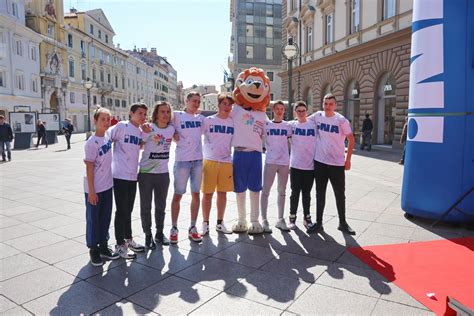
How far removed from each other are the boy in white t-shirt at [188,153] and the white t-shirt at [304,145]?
1.38 meters

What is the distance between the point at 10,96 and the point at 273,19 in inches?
1371

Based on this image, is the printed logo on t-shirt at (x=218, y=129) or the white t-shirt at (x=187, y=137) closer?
the white t-shirt at (x=187, y=137)

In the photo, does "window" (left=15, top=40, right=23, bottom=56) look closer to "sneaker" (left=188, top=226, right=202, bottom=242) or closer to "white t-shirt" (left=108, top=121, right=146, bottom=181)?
"white t-shirt" (left=108, top=121, right=146, bottom=181)

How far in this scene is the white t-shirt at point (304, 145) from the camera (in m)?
5.42

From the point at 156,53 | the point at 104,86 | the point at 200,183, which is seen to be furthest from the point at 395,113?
the point at 156,53

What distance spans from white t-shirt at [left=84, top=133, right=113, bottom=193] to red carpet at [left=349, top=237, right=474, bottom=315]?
116 inches

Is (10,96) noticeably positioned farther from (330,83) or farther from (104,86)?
(330,83)

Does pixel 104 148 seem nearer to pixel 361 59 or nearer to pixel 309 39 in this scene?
pixel 361 59

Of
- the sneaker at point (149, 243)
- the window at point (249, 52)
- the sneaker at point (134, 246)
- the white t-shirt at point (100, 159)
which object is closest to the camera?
→ the white t-shirt at point (100, 159)

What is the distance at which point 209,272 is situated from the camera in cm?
399

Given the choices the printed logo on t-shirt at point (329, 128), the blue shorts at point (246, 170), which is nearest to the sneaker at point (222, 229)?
the blue shorts at point (246, 170)

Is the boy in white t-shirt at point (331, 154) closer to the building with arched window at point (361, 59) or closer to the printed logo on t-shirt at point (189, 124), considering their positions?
the printed logo on t-shirt at point (189, 124)

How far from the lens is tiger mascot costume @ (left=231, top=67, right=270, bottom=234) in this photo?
17.2 ft

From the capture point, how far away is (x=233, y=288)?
3.62 metres
